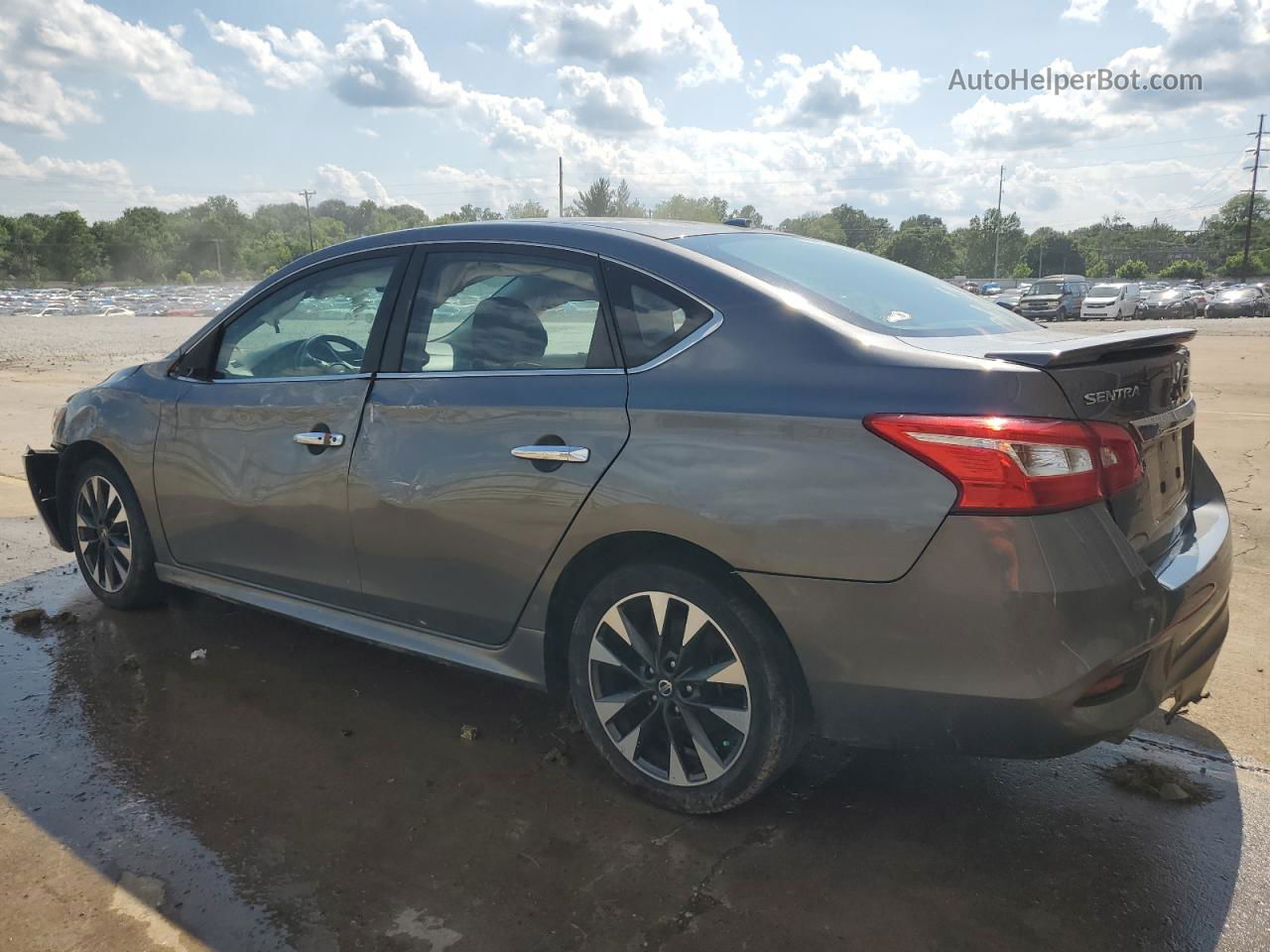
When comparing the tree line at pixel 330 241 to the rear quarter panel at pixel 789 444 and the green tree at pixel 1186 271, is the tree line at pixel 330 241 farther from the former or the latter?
the rear quarter panel at pixel 789 444

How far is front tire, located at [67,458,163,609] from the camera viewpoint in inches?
175

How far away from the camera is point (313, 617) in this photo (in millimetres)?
3684

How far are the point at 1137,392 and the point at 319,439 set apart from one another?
2.58 meters

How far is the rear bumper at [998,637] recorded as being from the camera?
228cm

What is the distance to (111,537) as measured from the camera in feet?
15.1

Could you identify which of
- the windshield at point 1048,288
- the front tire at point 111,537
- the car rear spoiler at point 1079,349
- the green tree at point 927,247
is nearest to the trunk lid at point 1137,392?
the car rear spoiler at point 1079,349

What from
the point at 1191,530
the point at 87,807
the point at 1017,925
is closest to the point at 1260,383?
the point at 1191,530

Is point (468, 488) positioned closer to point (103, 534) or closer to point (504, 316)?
point (504, 316)

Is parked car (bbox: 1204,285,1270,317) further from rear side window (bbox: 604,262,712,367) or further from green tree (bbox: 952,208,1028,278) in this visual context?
green tree (bbox: 952,208,1028,278)

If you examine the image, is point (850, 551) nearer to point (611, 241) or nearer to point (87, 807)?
point (611, 241)

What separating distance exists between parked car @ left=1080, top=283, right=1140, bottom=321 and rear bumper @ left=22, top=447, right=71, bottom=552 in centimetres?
4160

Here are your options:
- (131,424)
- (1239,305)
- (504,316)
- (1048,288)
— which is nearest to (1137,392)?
(504,316)

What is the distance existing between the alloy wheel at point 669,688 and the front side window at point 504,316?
75 centimetres

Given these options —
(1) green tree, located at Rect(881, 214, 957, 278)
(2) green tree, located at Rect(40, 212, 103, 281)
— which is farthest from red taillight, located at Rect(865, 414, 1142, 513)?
(2) green tree, located at Rect(40, 212, 103, 281)
